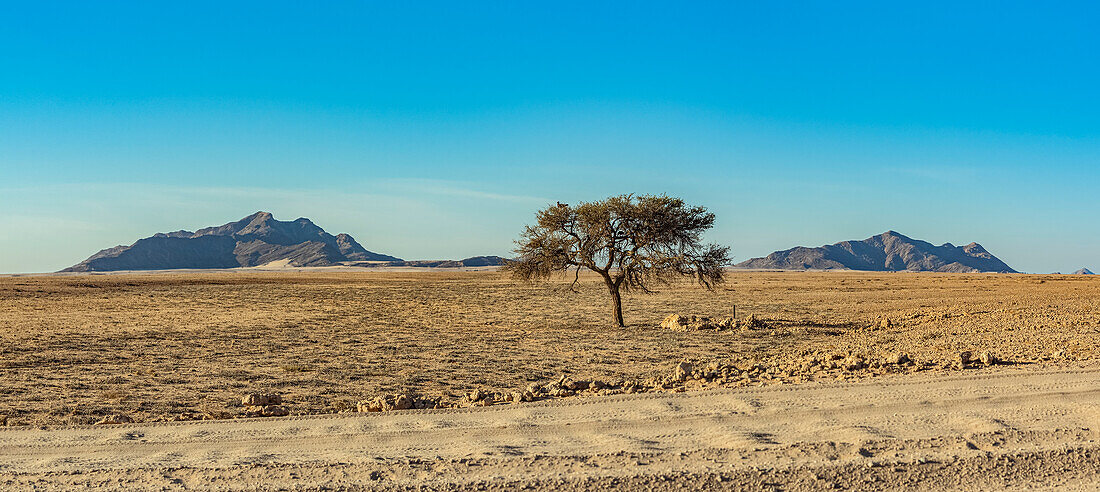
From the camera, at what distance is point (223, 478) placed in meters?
7.54

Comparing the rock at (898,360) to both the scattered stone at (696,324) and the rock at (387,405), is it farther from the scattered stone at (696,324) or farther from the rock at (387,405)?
the scattered stone at (696,324)

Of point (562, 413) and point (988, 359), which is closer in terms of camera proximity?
point (562, 413)

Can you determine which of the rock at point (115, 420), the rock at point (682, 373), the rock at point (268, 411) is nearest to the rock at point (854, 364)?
the rock at point (682, 373)

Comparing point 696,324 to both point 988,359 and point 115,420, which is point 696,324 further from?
point 115,420

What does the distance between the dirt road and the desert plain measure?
32 millimetres

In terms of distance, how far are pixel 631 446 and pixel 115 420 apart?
7.28m

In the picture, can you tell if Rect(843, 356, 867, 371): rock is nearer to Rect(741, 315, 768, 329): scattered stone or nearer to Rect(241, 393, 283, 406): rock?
Rect(241, 393, 283, 406): rock

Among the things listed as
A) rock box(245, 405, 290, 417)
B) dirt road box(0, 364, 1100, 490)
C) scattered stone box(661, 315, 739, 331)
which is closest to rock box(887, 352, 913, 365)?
dirt road box(0, 364, 1100, 490)

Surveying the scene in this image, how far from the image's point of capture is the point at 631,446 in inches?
339

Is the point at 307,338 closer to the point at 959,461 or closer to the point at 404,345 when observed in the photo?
the point at 404,345

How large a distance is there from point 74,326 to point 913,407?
2900 cm

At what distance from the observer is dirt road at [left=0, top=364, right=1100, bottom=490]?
753 cm

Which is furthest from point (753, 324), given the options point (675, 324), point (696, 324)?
point (675, 324)

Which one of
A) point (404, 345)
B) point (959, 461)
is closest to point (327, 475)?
point (959, 461)
